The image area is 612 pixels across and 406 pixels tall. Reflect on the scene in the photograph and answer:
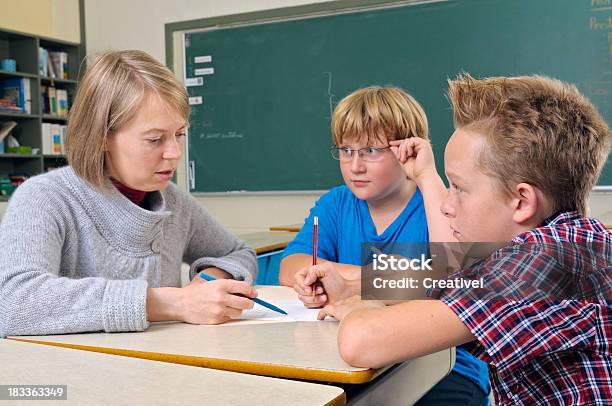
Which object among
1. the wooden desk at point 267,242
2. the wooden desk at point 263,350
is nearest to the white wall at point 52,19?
the wooden desk at point 267,242

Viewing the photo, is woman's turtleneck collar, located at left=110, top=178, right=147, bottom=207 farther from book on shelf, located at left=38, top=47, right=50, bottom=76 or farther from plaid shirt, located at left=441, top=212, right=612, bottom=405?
book on shelf, located at left=38, top=47, right=50, bottom=76

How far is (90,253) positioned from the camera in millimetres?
1376

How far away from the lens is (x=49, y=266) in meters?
1.24

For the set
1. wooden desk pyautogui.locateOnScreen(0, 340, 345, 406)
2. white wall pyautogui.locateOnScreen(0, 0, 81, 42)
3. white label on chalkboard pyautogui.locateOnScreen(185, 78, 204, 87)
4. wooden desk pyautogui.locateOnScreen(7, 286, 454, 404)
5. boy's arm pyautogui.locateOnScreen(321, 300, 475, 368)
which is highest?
white wall pyautogui.locateOnScreen(0, 0, 81, 42)

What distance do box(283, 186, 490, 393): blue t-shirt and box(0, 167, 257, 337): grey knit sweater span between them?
0.22m

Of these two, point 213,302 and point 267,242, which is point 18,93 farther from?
point 213,302

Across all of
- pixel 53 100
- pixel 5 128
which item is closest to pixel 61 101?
pixel 53 100

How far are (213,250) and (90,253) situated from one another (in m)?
0.47

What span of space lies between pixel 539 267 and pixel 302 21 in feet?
12.3

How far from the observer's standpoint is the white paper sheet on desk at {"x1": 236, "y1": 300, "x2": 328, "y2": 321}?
51.1 inches

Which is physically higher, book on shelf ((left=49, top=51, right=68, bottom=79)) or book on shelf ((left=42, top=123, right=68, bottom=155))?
book on shelf ((left=49, top=51, right=68, bottom=79))

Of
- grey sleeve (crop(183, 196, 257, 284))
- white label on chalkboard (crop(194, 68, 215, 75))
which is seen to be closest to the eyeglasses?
grey sleeve (crop(183, 196, 257, 284))

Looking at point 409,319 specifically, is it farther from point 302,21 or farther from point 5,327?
Answer: point 302,21

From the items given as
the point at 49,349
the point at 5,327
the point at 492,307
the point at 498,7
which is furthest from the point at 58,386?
the point at 498,7
